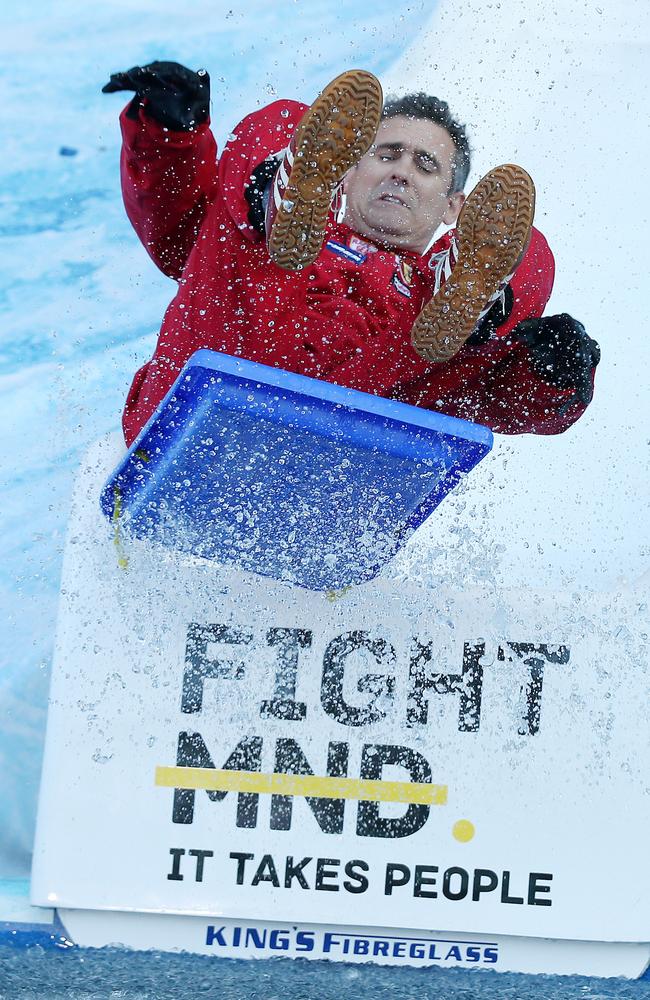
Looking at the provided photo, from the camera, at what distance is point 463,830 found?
1.55 m

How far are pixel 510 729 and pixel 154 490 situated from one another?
0.60 meters

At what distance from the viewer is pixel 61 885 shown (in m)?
1.51

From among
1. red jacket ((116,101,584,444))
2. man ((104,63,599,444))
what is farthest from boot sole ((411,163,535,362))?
red jacket ((116,101,584,444))

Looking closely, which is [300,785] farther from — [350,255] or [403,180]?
[403,180]

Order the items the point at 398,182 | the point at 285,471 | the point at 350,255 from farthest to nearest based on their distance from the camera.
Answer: the point at 398,182
the point at 350,255
the point at 285,471

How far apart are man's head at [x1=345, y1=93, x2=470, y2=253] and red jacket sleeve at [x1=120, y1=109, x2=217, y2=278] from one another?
0.80ft

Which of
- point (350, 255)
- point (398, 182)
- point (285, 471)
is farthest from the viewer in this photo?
point (398, 182)

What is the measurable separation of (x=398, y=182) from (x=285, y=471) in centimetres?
47

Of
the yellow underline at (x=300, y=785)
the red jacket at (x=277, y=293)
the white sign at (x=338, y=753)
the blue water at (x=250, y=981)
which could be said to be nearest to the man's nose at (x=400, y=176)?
the red jacket at (x=277, y=293)

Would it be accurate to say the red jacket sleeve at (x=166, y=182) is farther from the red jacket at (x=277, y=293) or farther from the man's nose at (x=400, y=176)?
the man's nose at (x=400, y=176)

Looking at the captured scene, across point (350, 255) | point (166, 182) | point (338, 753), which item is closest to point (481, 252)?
point (350, 255)

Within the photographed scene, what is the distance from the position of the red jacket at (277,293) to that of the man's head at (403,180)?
0.08 m

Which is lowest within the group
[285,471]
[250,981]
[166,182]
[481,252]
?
[250,981]

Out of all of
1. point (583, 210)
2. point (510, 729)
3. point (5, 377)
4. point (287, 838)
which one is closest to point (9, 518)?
point (5, 377)
